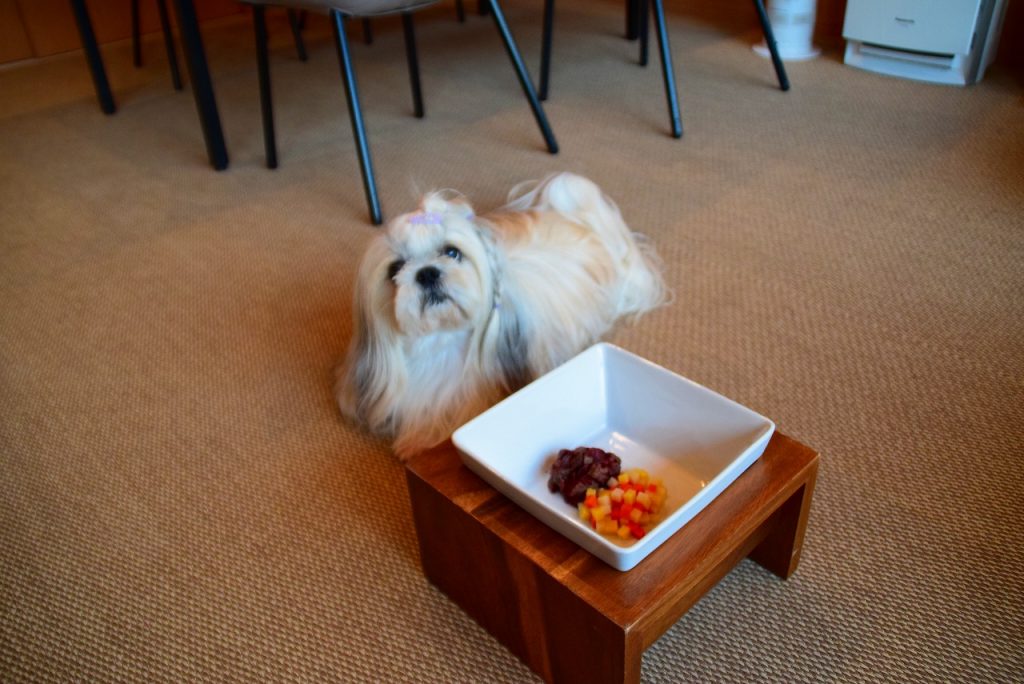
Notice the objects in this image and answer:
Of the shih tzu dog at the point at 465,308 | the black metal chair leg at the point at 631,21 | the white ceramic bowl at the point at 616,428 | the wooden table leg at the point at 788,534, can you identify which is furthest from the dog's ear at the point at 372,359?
the black metal chair leg at the point at 631,21

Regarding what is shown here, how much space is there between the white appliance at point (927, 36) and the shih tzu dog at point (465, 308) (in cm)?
158

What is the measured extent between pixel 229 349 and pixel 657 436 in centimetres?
98

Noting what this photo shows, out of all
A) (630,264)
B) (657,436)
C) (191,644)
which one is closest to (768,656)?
(657,436)

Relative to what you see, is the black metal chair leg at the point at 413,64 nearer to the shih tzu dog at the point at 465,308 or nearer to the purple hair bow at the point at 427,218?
the shih tzu dog at the point at 465,308

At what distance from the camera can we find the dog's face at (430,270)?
1303 mm

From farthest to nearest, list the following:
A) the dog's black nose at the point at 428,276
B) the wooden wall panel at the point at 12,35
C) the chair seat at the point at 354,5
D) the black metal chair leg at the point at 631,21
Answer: the wooden wall panel at the point at 12,35 → the black metal chair leg at the point at 631,21 → the chair seat at the point at 354,5 → the dog's black nose at the point at 428,276

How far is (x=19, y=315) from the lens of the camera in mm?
1958

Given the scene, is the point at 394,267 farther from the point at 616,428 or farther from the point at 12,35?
the point at 12,35

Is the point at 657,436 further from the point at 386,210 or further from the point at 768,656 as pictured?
the point at 386,210

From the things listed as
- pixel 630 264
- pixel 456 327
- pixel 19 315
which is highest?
pixel 456 327

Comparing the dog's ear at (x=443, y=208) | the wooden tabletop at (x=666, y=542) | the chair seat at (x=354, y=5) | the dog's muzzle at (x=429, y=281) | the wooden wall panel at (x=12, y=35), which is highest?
the chair seat at (x=354, y=5)

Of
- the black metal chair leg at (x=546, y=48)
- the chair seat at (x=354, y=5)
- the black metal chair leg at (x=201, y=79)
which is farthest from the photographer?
the black metal chair leg at (x=546, y=48)

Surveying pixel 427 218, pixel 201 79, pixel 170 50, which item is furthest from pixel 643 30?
pixel 427 218

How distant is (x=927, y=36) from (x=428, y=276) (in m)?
2.15
